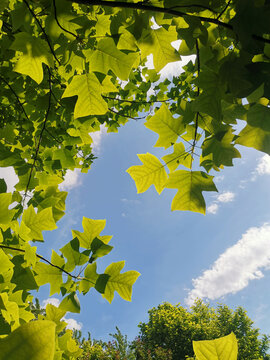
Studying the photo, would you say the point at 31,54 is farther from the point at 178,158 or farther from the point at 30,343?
the point at 30,343

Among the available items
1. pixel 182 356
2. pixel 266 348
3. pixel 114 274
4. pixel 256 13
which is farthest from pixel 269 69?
pixel 266 348

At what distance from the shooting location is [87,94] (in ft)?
4.38

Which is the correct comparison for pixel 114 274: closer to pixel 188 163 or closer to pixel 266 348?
pixel 188 163

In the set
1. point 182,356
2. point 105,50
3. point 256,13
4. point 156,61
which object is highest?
point 156,61

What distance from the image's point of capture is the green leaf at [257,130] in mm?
1073

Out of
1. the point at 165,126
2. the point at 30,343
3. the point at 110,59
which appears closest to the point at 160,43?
the point at 110,59

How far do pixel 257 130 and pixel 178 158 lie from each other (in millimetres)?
549

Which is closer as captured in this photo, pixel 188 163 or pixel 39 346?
pixel 39 346

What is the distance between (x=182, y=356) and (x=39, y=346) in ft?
115

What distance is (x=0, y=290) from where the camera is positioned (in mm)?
1239

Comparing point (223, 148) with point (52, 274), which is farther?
point (52, 274)

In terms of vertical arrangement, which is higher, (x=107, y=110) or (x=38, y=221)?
(x=107, y=110)

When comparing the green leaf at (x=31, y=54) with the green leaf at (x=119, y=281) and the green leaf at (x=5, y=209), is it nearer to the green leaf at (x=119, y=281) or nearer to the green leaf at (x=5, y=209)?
the green leaf at (x=5, y=209)

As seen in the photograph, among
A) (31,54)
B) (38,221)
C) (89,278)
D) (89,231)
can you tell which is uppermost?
(31,54)
